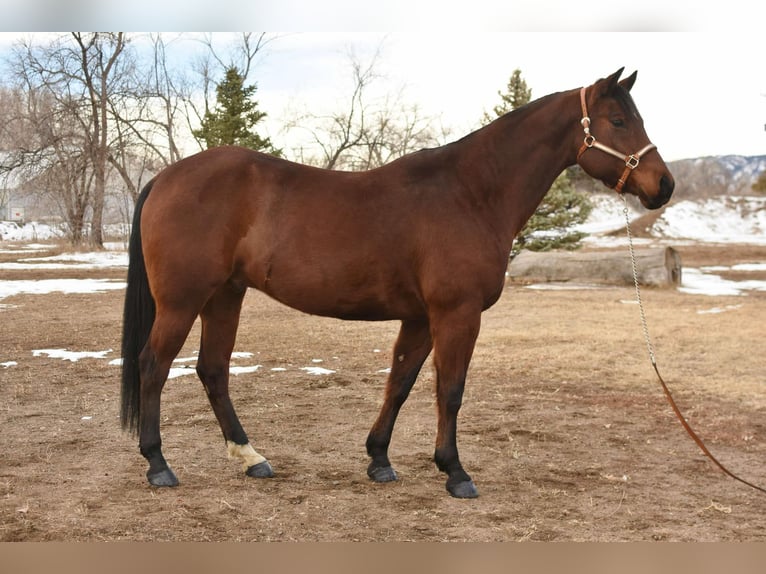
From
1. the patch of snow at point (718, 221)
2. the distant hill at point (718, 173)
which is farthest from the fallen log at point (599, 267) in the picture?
the patch of snow at point (718, 221)

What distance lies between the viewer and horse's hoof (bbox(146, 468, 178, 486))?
298cm

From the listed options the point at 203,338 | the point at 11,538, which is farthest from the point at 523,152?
the point at 11,538

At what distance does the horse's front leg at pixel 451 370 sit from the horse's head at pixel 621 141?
83cm

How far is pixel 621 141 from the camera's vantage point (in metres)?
2.86

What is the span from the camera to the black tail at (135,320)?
10.1ft

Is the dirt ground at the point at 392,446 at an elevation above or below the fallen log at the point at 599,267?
below

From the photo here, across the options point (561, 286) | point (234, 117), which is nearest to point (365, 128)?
point (234, 117)

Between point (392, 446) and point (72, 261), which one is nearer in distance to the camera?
point (392, 446)

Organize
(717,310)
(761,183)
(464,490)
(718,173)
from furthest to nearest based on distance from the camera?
(761,183) → (718,173) → (717,310) → (464,490)

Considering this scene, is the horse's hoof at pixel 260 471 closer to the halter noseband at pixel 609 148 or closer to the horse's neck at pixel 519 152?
the horse's neck at pixel 519 152

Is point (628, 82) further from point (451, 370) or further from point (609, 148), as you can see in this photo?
point (451, 370)

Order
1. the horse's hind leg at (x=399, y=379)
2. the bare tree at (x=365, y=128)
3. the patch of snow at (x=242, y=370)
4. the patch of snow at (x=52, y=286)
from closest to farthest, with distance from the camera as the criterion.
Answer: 1. the horse's hind leg at (x=399, y=379)
2. the patch of snow at (x=242, y=370)
3. the bare tree at (x=365, y=128)
4. the patch of snow at (x=52, y=286)

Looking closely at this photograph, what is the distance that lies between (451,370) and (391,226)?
646 millimetres
